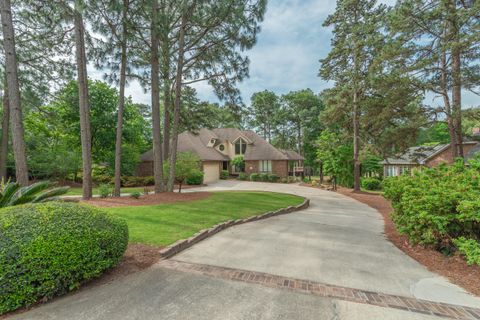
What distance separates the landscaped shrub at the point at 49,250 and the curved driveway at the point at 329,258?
1585 mm

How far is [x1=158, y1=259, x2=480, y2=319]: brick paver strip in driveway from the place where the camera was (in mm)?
2928

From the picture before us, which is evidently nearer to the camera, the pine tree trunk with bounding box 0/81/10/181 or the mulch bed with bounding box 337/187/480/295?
the mulch bed with bounding box 337/187/480/295

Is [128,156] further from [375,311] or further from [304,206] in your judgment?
[375,311]

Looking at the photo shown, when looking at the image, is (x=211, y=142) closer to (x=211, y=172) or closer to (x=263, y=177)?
(x=211, y=172)

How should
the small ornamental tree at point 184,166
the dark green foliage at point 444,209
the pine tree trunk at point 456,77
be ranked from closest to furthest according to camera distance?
the dark green foliage at point 444,209, the pine tree trunk at point 456,77, the small ornamental tree at point 184,166

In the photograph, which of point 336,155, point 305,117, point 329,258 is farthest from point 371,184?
point 329,258

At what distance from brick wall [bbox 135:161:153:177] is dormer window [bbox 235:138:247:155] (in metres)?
11.6

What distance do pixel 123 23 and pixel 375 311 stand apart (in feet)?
40.9

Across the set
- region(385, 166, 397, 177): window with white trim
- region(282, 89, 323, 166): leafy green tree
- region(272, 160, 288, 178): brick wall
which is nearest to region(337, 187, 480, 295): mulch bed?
region(272, 160, 288, 178): brick wall

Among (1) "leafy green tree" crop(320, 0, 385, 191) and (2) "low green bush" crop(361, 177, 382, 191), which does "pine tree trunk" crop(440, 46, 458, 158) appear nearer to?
(1) "leafy green tree" crop(320, 0, 385, 191)

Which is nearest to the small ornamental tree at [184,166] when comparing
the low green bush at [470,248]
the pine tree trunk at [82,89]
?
the pine tree trunk at [82,89]

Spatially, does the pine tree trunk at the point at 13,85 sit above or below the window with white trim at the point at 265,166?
above

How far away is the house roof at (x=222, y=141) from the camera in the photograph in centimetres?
2573

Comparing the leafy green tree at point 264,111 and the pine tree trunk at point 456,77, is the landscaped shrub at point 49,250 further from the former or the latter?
the leafy green tree at point 264,111
